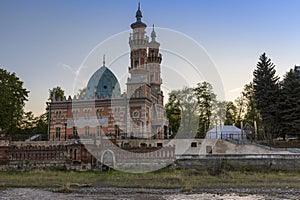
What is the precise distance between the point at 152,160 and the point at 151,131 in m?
18.5

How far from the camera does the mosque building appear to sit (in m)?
43.9

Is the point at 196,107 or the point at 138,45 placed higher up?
the point at 138,45

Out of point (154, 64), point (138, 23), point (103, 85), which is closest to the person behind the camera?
point (103, 85)

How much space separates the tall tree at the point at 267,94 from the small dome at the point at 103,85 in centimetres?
1787

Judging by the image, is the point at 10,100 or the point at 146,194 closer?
the point at 146,194

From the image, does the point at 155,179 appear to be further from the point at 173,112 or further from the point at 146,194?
the point at 173,112

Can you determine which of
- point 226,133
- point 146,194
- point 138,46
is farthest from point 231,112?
point 146,194

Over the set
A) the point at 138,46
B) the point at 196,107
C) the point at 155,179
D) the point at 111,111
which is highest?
the point at 138,46

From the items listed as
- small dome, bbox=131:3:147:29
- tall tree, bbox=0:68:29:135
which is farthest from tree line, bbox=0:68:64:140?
small dome, bbox=131:3:147:29

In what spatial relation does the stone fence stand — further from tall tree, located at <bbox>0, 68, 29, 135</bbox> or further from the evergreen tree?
the evergreen tree

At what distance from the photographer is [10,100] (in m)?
43.6

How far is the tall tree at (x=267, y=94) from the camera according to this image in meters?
39.8

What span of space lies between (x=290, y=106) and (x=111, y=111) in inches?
828

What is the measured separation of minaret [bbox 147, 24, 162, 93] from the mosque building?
10.3 ft
